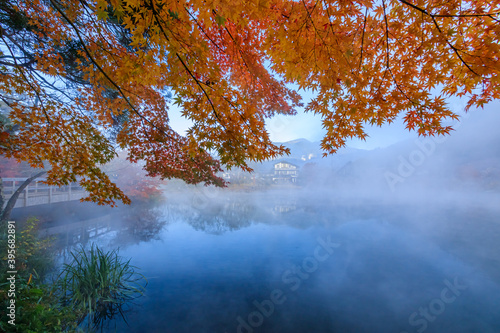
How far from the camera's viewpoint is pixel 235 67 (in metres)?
5.06

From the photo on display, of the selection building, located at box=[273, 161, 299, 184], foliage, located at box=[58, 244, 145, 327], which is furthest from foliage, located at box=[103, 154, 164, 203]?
building, located at box=[273, 161, 299, 184]

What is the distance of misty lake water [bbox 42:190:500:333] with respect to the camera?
4.68m

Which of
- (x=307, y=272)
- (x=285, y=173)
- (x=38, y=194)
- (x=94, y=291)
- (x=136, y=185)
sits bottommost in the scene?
(x=307, y=272)

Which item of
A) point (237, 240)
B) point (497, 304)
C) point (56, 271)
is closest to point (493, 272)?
point (497, 304)

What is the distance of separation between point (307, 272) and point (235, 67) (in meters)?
7.50

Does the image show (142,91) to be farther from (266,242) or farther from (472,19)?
(266,242)

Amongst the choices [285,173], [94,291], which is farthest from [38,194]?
[285,173]

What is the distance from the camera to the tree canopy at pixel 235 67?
7.06 ft

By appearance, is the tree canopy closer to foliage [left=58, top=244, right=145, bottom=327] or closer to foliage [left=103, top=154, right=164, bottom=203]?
foliage [left=58, top=244, right=145, bottom=327]

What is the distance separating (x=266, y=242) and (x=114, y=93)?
9.40 metres

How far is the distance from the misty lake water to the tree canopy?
11.7 feet

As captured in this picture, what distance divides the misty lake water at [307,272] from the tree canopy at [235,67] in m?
3.55

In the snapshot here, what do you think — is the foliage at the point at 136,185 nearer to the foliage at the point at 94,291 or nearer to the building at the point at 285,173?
the foliage at the point at 94,291

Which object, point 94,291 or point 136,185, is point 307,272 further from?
point 136,185
